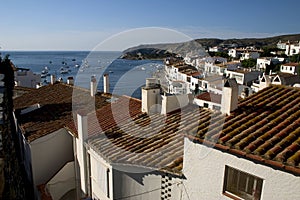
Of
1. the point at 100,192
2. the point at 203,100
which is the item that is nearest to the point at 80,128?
the point at 100,192

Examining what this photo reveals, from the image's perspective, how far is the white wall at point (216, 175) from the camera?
12.9 ft

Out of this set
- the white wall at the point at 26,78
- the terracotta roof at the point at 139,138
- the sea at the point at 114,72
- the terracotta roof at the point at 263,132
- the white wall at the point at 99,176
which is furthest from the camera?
the white wall at the point at 26,78

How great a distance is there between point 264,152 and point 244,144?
15.9 inches

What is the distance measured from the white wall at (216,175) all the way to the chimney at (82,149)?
3.94 m

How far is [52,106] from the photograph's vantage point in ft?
41.6

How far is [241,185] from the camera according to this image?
4586mm

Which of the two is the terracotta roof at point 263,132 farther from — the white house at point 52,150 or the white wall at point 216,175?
the white house at point 52,150

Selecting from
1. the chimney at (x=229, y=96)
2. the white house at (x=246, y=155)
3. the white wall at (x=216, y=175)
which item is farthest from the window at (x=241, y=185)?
the chimney at (x=229, y=96)

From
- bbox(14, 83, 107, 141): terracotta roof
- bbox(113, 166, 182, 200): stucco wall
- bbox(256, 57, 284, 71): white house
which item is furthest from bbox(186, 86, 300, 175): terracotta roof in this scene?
bbox(256, 57, 284, 71): white house

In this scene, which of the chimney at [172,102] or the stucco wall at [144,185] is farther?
the chimney at [172,102]

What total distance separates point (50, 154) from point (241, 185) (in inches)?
325

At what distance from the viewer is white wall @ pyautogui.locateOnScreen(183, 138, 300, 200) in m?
3.93

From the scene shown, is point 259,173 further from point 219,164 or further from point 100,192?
point 100,192

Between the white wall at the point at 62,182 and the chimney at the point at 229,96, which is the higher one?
the chimney at the point at 229,96
